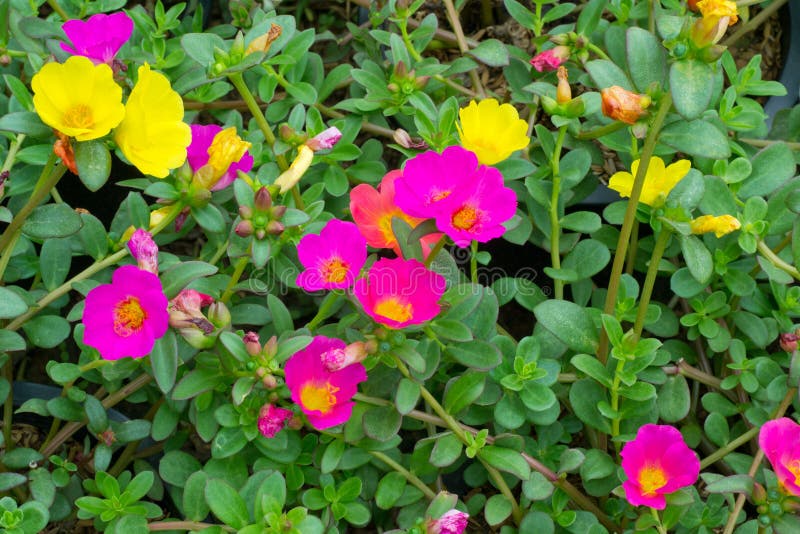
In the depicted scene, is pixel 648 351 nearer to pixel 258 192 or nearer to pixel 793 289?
pixel 793 289

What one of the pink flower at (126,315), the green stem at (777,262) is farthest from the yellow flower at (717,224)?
the pink flower at (126,315)

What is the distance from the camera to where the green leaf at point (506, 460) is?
4.01ft

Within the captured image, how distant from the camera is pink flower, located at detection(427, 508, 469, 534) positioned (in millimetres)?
1113

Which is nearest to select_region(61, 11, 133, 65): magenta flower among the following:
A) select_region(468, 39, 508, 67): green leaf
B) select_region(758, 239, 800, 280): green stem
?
select_region(468, 39, 508, 67): green leaf

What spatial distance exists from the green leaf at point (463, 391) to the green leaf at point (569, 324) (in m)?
0.14

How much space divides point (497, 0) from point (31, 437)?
1423 millimetres

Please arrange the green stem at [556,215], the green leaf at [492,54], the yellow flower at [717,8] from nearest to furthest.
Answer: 1. the yellow flower at [717,8]
2. the green stem at [556,215]
3. the green leaf at [492,54]

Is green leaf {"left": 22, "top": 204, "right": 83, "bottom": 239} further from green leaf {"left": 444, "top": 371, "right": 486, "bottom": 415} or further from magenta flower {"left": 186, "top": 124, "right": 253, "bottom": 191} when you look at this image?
green leaf {"left": 444, "top": 371, "right": 486, "bottom": 415}

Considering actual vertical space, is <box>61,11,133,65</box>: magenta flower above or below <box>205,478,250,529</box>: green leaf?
above

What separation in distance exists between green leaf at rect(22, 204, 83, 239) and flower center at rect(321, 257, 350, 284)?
1.24ft

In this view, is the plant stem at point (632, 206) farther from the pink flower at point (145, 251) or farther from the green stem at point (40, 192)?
the green stem at point (40, 192)

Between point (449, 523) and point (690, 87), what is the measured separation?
647mm

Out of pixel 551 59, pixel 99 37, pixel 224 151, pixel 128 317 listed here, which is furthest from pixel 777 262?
pixel 99 37

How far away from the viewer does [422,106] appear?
1478 millimetres
